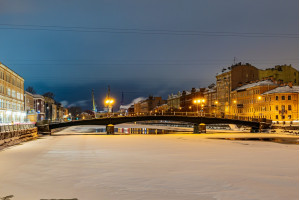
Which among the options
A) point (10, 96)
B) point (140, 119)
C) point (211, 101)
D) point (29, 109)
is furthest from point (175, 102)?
point (140, 119)

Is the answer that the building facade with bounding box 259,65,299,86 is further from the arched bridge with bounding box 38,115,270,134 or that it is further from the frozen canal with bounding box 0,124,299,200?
the frozen canal with bounding box 0,124,299,200

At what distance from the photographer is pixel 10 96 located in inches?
3420

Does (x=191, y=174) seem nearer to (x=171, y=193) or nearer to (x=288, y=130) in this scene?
(x=171, y=193)

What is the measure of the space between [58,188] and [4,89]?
76569mm

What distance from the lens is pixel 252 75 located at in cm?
11981

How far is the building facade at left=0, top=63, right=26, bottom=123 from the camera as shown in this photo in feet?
260

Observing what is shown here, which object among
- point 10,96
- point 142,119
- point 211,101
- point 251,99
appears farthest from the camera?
point 211,101

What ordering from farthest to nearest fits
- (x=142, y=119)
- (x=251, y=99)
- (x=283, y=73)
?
1. (x=283, y=73)
2. (x=251, y=99)
3. (x=142, y=119)

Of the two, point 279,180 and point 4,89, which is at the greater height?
point 4,89

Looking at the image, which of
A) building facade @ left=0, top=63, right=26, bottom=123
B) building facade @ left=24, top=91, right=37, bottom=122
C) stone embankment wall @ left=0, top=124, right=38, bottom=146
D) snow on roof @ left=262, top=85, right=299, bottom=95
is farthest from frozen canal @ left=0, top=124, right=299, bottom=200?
building facade @ left=24, top=91, right=37, bottom=122

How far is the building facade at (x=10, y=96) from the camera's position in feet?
260

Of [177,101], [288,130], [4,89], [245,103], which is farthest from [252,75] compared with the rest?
[4,89]

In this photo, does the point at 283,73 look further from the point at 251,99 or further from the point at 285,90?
the point at 285,90

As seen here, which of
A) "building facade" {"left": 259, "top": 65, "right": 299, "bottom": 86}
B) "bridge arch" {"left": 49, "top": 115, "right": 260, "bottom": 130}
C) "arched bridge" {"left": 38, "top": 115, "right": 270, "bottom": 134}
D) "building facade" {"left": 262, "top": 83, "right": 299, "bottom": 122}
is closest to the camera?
"arched bridge" {"left": 38, "top": 115, "right": 270, "bottom": 134}
